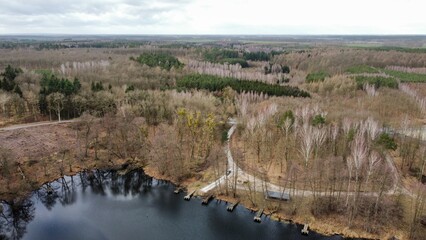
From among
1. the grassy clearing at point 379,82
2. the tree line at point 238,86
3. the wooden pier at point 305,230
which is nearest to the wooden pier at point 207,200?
the wooden pier at point 305,230

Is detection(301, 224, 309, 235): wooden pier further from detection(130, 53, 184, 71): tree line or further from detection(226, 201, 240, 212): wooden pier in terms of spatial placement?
detection(130, 53, 184, 71): tree line

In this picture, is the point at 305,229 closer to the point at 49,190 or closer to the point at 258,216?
the point at 258,216

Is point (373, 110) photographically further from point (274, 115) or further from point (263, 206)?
point (263, 206)

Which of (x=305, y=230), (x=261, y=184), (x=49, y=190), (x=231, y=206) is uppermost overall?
(x=261, y=184)

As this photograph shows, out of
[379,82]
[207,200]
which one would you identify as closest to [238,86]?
[379,82]

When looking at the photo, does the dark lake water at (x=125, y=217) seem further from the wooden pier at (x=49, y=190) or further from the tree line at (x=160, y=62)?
the tree line at (x=160, y=62)

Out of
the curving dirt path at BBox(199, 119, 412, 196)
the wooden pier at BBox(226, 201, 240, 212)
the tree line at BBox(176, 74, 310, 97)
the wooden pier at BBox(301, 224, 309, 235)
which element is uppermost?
Answer: the tree line at BBox(176, 74, 310, 97)

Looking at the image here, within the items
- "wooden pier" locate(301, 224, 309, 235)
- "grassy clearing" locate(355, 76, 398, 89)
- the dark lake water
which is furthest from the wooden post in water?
"grassy clearing" locate(355, 76, 398, 89)

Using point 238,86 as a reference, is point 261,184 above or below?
below
